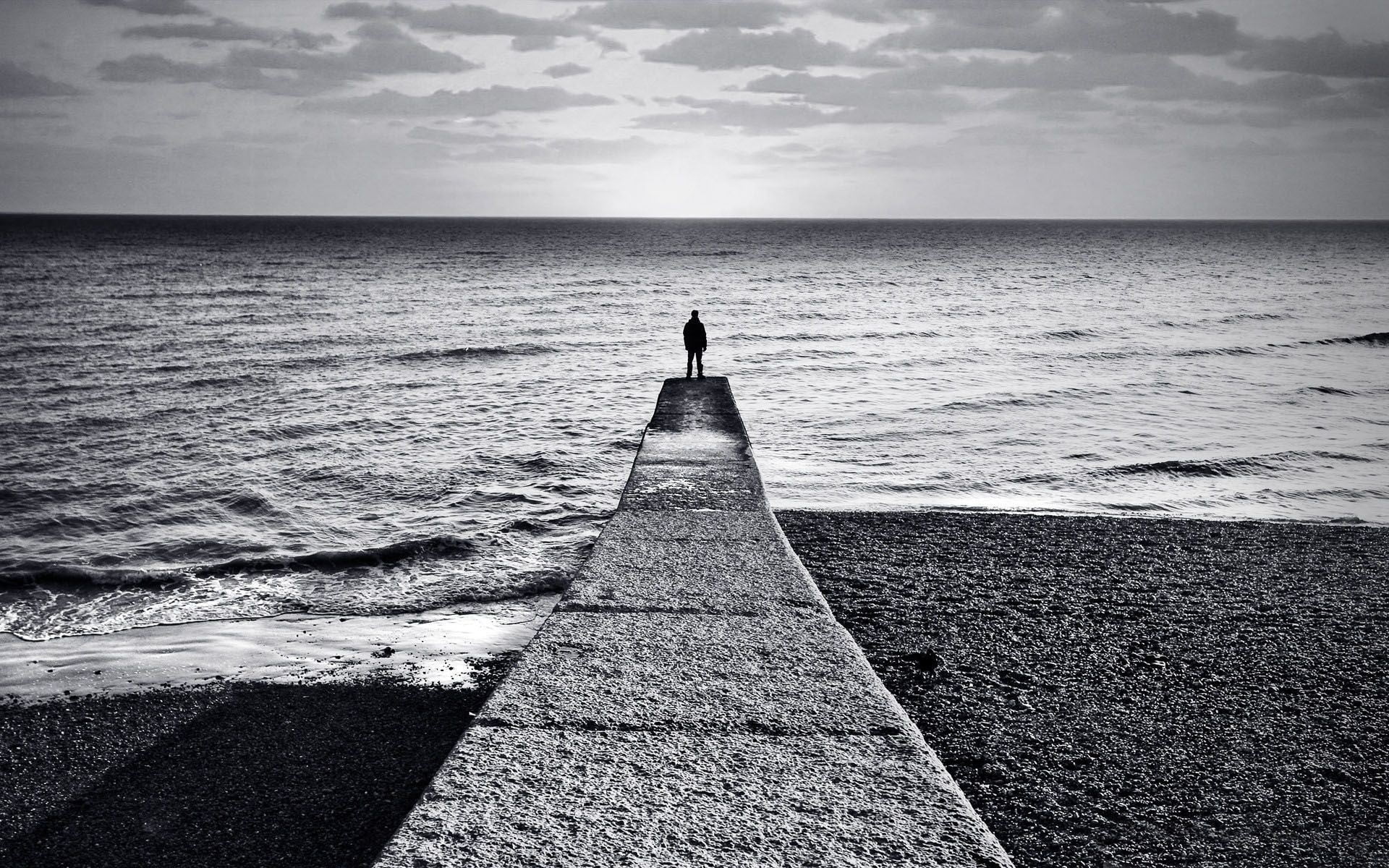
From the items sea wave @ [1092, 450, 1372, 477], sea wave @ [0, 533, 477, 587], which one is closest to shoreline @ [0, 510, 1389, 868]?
sea wave @ [0, 533, 477, 587]

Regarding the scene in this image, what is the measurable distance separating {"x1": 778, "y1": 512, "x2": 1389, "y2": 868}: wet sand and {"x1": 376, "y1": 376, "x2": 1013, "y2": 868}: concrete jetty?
1130 mm

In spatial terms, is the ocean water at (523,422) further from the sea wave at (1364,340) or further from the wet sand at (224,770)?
the wet sand at (224,770)

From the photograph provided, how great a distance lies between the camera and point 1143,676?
21.6 ft

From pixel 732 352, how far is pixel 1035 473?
1529 cm

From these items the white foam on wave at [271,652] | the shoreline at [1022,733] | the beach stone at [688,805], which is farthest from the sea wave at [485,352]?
the beach stone at [688,805]

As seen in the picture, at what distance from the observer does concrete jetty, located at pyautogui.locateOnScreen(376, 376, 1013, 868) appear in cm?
344

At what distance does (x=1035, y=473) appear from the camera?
14922 mm

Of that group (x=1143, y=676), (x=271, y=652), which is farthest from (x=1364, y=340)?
(x=271, y=652)

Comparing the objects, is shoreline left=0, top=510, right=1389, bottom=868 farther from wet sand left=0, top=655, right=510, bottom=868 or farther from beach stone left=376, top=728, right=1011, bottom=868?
beach stone left=376, top=728, right=1011, bottom=868

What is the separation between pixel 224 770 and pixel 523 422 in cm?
1310

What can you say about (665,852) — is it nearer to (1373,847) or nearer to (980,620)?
(1373,847)

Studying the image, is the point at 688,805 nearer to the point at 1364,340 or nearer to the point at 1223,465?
the point at 1223,465

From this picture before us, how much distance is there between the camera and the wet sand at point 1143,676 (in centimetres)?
483

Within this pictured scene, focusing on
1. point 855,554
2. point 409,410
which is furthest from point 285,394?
point 855,554
